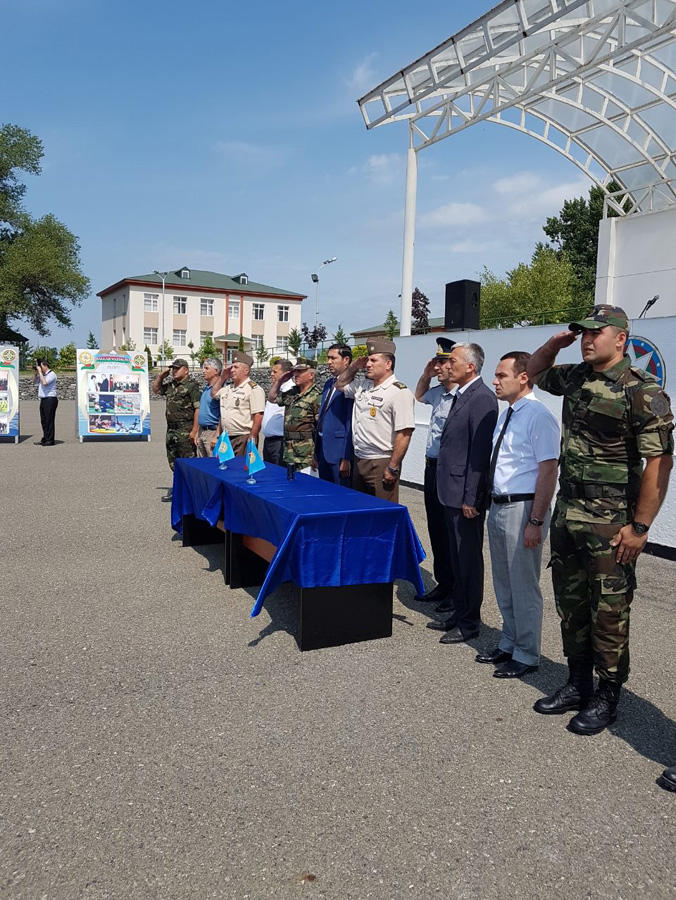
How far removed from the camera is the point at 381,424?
5238mm

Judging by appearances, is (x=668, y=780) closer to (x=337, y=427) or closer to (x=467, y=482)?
(x=467, y=482)

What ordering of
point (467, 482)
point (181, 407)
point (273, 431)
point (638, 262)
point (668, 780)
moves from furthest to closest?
point (638, 262), point (181, 407), point (273, 431), point (467, 482), point (668, 780)

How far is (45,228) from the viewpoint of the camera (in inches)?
1875

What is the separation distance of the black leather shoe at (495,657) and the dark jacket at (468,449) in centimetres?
86

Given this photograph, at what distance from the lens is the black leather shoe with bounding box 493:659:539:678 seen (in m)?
3.77

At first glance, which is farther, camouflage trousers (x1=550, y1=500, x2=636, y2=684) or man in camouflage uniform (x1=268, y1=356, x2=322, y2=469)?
man in camouflage uniform (x1=268, y1=356, x2=322, y2=469)

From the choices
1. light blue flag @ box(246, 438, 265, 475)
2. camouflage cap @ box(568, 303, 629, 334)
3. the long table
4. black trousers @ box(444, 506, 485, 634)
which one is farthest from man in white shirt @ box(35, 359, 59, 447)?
camouflage cap @ box(568, 303, 629, 334)

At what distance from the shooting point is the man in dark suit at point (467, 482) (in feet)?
13.8

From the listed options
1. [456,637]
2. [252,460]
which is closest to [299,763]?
[456,637]

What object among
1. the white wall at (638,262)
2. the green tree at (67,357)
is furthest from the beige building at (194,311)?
the white wall at (638,262)

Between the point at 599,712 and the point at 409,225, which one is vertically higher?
the point at 409,225

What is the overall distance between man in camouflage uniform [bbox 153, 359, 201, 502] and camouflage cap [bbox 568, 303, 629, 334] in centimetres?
595

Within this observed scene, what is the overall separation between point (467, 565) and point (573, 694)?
3.60 ft

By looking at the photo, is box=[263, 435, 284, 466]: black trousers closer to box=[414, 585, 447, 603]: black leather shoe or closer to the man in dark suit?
box=[414, 585, 447, 603]: black leather shoe
